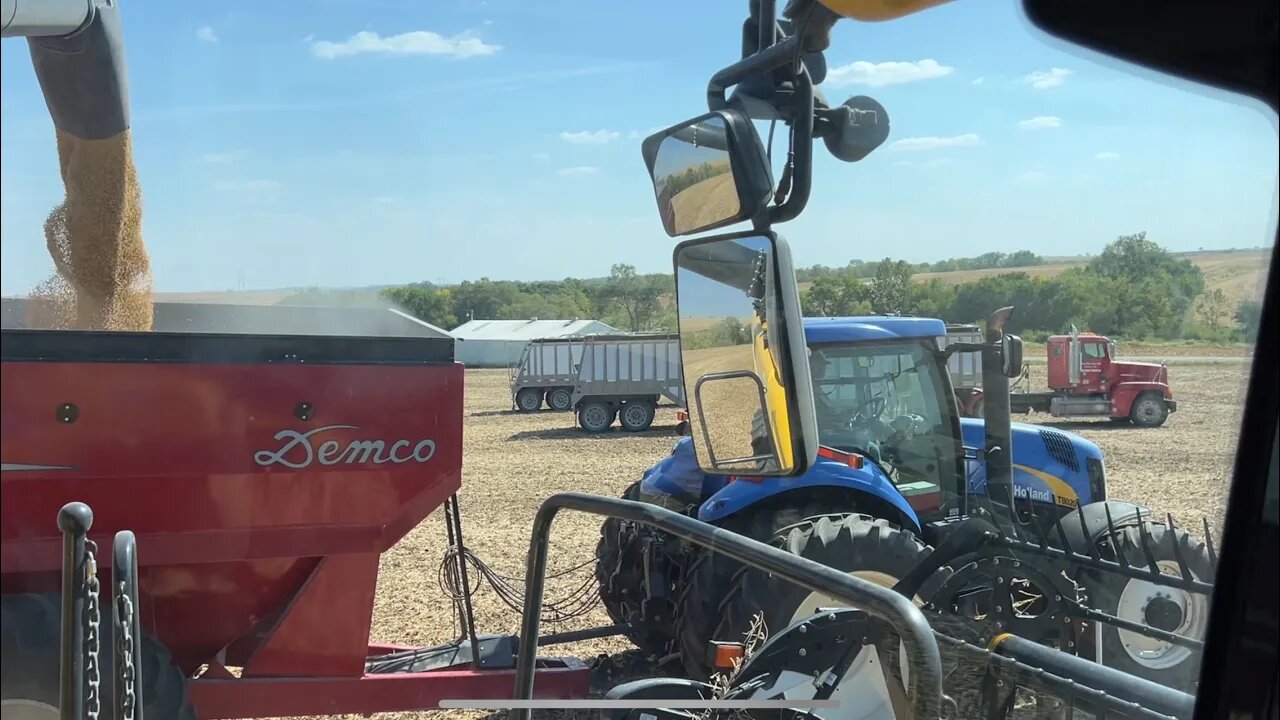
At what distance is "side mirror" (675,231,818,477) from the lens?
1.67 meters

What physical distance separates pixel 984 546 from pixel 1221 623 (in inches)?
88.3

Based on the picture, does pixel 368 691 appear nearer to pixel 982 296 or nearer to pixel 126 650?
pixel 126 650

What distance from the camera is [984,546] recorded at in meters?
3.30

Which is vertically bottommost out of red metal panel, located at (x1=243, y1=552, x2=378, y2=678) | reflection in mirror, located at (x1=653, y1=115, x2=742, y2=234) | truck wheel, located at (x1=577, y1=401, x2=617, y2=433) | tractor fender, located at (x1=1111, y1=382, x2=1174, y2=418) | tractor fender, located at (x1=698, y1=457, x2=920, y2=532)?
truck wheel, located at (x1=577, y1=401, x2=617, y2=433)

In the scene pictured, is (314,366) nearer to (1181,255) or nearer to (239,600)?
(239,600)

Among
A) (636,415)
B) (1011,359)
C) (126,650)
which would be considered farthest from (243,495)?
(636,415)

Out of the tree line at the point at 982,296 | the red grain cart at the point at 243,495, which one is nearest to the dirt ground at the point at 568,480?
the tree line at the point at 982,296

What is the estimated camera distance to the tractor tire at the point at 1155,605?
1420 mm

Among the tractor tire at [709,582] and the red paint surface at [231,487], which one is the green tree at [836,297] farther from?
the tractor tire at [709,582]

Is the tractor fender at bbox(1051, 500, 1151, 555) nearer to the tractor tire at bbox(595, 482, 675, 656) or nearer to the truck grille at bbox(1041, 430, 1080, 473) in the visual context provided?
the truck grille at bbox(1041, 430, 1080, 473)

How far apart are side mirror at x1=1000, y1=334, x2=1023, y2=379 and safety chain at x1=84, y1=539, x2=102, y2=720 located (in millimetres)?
2200

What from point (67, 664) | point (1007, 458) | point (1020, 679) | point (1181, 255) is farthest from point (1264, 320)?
point (1007, 458)

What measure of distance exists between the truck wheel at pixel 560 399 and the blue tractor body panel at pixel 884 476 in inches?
853

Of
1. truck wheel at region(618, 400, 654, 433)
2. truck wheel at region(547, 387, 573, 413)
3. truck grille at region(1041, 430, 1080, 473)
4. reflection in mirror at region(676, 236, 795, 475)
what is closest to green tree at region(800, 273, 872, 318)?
reflection in mirror at region(676, 236, 795, 475)
